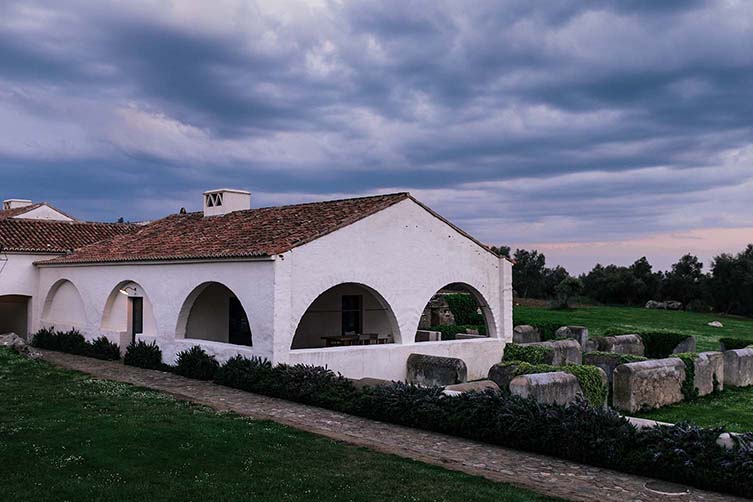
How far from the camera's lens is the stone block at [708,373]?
1805 centimetres

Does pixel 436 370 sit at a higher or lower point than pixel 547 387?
lower

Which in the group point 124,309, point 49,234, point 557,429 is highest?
point 49,234

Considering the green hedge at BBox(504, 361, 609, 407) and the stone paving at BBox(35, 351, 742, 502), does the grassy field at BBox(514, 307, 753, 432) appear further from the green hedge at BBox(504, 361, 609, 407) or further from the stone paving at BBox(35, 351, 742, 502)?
the stone paving at BBox(35, 351, 742, 502)

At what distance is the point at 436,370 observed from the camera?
57.2 ft

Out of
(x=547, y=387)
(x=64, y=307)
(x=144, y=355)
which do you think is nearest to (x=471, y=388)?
(x=547, y=387)

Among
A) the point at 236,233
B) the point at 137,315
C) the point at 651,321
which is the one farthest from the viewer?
the point at 651,321

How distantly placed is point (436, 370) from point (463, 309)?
63.9 ft

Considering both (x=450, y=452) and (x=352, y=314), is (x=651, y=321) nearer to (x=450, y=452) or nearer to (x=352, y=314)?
(x=352, y=314)

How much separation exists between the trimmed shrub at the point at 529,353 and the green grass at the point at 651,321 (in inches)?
426

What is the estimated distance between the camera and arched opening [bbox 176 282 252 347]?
2103cm

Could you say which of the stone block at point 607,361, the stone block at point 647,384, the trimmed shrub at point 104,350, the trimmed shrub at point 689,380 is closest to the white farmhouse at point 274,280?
the trimmed shrub at point 104,350

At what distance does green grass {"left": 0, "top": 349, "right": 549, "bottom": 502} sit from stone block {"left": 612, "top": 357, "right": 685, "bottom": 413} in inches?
315

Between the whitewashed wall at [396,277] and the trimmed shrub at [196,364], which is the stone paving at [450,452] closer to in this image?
the trimmed shrub at [196,364]

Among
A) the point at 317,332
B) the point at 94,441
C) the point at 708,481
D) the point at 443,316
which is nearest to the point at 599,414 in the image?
the point at 708,481
